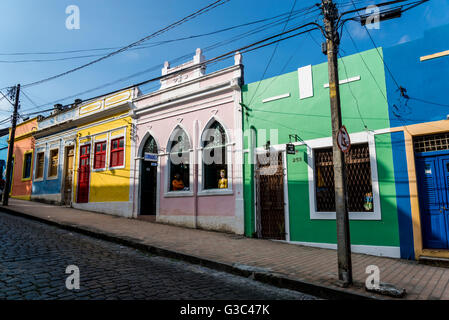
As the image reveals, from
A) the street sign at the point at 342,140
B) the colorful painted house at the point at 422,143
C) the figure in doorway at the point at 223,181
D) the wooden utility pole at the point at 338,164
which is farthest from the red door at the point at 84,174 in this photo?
the colorful painted house at the point at 422,143

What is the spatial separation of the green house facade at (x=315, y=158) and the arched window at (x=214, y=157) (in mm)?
1071

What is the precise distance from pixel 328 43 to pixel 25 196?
2077 cm

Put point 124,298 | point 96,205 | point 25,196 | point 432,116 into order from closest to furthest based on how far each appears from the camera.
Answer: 1. point 124,298
2. point 432,116
3. point 96,205
4. point 25,196

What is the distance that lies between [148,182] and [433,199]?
34.1 feet

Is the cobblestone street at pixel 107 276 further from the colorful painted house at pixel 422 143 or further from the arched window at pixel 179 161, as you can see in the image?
the arched window at pixel 179 161

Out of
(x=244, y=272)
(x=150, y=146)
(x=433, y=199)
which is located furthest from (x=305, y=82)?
(x=150, y=146)

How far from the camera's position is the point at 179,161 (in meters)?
12.2

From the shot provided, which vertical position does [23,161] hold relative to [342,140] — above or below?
above

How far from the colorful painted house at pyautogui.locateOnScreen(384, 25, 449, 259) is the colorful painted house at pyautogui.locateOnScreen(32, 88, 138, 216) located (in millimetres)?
10368

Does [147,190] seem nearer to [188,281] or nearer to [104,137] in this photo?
[104,137]

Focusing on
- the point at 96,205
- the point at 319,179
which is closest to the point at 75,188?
the point at 96,205

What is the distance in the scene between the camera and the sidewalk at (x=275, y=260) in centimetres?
504

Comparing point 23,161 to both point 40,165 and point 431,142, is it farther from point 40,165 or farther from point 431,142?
point 431,142

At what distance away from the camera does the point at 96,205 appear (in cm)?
1455
